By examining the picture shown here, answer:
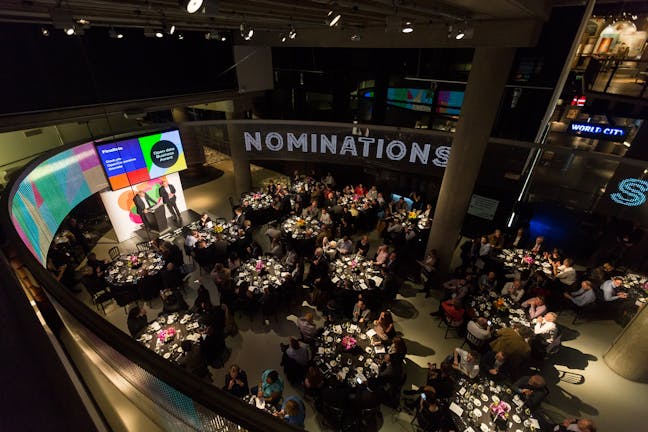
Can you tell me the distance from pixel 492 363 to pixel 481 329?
24.1 inches

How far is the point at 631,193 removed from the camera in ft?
24.4

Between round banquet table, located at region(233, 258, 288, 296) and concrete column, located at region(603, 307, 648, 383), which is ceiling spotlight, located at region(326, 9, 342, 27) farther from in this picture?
concrete column, located at region(603, 307, 648, 383)

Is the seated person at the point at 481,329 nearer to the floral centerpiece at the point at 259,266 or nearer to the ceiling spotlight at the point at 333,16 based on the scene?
the floral centerpiece at the point at 259,266

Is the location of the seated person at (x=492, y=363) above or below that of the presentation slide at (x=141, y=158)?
below

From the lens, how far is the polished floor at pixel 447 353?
5.76 m

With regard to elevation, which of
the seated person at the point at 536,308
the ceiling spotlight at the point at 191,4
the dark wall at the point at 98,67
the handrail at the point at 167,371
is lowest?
the seated person at the point at 536,308

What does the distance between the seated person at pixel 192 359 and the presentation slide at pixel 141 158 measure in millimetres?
5644

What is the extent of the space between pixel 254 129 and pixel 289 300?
5825 mm

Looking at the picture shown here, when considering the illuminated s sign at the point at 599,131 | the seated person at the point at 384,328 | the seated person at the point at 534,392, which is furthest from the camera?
the illuminated s sign at the point at 599,131

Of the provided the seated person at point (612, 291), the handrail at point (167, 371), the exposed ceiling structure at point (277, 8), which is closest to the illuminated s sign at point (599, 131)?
→ the seated person at point (612, 291)

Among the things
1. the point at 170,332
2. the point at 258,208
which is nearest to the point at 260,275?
the point at 170,332

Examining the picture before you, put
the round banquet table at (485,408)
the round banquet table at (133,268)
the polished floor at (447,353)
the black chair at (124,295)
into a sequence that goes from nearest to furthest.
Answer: the round banquet table at (485,408) → the polished floor at (447,353) → the black chair at (124,295) → the round banquet table at (133,268)

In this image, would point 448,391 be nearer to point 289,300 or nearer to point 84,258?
point 289,300

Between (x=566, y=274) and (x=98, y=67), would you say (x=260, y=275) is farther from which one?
(x=98, y=67)
